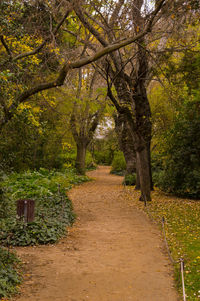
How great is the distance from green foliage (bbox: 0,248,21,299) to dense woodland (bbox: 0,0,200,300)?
5 cm

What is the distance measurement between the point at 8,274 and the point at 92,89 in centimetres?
1917

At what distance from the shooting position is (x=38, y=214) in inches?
367

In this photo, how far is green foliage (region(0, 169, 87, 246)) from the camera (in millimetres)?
6377

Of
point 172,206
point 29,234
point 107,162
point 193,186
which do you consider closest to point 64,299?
point 29,234

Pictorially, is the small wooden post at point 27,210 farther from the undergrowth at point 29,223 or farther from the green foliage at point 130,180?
the green foliage at point 130,180

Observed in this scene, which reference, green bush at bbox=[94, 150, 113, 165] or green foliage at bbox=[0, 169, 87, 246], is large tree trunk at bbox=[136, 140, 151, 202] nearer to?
green foliage at bbox=[0, 169, 87, 246]

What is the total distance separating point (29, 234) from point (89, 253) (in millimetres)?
1595

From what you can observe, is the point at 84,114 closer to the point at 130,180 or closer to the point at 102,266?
the point at 130,180

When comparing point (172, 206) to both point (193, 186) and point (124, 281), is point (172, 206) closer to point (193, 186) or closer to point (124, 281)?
point (193, 186)

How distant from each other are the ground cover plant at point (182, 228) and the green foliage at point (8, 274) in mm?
2581

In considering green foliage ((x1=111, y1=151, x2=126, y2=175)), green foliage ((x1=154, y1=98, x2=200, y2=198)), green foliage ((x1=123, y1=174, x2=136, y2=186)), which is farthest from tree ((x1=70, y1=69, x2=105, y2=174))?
green foliage ((x1=111, y1=151, x2=126, y2=175))

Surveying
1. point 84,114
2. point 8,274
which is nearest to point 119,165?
point 84,114

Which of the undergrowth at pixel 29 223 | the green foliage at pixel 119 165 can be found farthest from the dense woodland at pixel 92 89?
the green foliage at pixel 119 165

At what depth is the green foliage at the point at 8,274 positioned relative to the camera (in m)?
5.11
